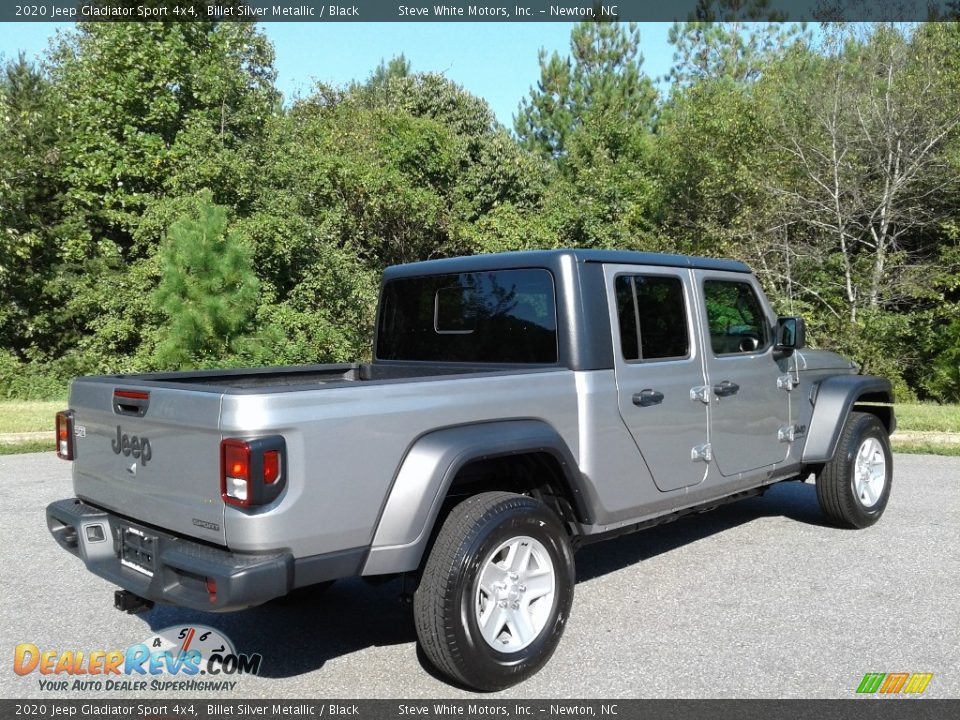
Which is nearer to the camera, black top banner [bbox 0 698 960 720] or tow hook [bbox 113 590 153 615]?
black top banner [bbox 0 698 960 720]

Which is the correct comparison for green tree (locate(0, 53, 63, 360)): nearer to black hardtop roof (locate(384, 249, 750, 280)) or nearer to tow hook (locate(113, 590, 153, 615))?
black hardtop roof (locate(384, 249, 750, 280))

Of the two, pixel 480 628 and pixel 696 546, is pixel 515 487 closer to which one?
pixel 480 628

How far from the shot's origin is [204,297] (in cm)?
1392

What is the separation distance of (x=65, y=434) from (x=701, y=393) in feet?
10.9

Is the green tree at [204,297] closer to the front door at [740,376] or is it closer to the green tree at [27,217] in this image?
the green tree at [27,217]

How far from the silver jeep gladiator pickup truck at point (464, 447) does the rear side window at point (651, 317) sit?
13mm

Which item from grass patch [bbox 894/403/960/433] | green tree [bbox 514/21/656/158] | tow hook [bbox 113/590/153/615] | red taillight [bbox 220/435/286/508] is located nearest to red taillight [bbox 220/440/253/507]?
red taillight [bbox 220/435/286/508]

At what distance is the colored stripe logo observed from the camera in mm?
3582

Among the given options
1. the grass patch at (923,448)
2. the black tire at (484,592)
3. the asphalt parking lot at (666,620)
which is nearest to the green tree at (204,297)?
the asphalt parking lot at (666,620)

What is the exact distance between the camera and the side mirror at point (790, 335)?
Result: 17.4ft

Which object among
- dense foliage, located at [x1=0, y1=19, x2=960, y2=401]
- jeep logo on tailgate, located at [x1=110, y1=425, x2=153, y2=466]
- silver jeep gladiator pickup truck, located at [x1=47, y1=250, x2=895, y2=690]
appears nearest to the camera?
silver jeep gladiator pickup truck, located at [x1=47, y1=250, x2=895, y2=690]

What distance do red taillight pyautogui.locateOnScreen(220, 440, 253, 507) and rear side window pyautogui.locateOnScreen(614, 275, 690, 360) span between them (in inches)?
81.9

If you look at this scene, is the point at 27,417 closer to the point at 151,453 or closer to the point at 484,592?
the point at 151,453

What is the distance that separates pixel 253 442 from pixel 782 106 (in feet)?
61.1
